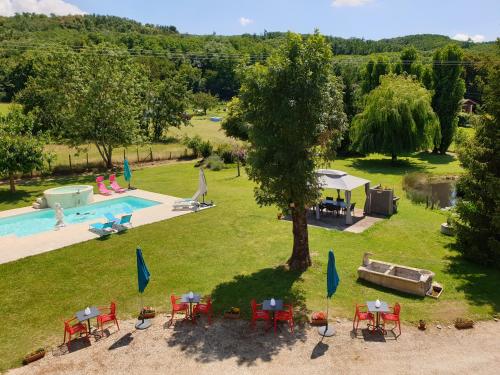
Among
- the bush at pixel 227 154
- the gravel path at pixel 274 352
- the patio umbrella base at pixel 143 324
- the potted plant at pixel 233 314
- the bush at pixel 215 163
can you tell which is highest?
the bush at pixel 227 154

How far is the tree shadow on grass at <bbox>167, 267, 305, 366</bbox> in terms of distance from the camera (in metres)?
9.98

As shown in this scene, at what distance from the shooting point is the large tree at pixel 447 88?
4203 centimetres

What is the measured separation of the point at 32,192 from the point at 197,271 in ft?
55.8

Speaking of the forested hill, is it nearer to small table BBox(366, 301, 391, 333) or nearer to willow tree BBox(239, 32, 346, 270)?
willow tree BBox(239, 32, 346, 270)

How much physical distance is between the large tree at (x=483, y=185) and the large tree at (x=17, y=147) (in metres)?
22.4

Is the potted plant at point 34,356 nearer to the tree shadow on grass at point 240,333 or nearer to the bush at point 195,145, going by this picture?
the tree shadow on grass at point 240,333

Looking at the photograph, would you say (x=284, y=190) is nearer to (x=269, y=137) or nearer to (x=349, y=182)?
(x=269, y=137)

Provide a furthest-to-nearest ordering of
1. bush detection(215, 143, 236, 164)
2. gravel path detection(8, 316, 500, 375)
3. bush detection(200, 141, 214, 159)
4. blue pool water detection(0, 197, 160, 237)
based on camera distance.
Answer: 1. bush detection(200, 141, 214, 159)
2. bush detection(215, 143, 236, 164)
3. blue pool water detection(0, 197, 160, 237)
4. gravel path detection(8, 316, 500, 375)

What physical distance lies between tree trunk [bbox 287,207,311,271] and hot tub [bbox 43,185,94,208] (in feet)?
48.0

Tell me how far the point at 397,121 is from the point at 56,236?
28.4 metres

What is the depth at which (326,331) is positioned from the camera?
1072 centimetres

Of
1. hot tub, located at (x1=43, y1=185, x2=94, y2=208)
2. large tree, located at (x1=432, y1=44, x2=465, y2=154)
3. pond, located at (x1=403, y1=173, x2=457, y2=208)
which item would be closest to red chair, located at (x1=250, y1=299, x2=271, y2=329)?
pond, located at (x1=403, y1=173, x2=457, y2=208)

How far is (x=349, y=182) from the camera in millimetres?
19906

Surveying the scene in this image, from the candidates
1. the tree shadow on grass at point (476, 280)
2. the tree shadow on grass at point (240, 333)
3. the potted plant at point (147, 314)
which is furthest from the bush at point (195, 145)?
the potted plant at point (147, 314)
